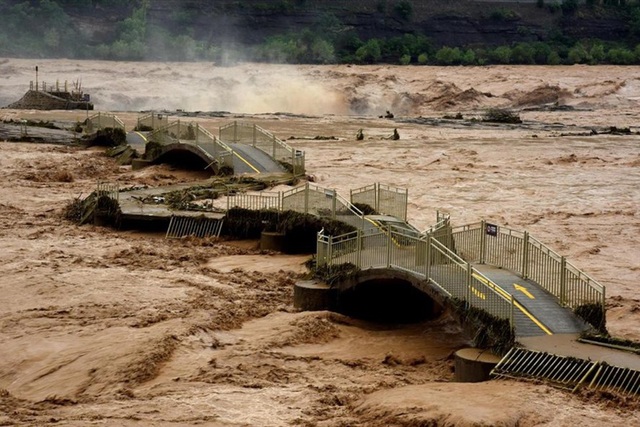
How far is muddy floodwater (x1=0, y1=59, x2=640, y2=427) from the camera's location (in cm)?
1786

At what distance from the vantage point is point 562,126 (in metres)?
68.1

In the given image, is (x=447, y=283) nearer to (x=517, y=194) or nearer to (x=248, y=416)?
(x=248, y=416)

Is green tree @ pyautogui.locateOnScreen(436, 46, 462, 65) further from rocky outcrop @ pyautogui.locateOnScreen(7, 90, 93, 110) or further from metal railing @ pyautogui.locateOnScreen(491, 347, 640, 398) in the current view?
metal railing @ pyautogui.locateOnScreen(491, 347, 640, 398)

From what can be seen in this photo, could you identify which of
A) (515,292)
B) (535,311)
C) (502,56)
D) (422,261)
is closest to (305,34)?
(502,56)

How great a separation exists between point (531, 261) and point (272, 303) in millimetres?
5395

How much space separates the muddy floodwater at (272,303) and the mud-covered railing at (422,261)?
1.01 metres

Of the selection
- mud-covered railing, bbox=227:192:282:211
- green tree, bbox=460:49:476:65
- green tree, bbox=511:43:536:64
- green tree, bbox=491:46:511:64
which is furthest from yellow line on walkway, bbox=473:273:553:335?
green tree, bbox=491:46:511:64

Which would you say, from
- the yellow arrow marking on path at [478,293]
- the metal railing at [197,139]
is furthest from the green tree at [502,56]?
the yellow arrow marking on path at [478,293]

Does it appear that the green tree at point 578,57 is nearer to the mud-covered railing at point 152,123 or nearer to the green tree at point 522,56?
the green tree at point 522,56

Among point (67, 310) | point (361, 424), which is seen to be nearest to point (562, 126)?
point (67, 310)

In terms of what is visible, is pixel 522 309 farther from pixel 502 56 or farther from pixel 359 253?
pixel 502 56

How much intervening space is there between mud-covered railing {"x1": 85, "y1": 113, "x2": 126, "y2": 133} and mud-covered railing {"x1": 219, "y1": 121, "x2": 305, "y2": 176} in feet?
28.9

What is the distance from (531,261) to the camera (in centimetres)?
2197

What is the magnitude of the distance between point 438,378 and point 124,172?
89.3 feet
